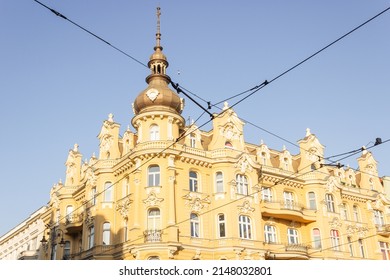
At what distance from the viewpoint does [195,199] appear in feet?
119

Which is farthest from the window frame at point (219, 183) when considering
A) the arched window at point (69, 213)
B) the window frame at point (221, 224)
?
the arched window at point (69, 213)

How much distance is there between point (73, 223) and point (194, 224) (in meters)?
13.0

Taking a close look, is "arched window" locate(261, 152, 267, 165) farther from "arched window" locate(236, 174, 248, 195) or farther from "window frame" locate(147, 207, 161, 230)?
"window frame" locate(147, 207, 161, 230)

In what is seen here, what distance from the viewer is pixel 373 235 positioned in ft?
155

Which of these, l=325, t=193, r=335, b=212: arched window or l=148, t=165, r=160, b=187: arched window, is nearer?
l=148, t=165, r=160, b=187: arched window

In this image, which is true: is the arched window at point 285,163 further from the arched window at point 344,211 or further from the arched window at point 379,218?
the arched window at point 379,218

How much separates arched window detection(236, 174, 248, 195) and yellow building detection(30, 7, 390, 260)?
8 centimetres

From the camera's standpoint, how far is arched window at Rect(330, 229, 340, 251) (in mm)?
42312

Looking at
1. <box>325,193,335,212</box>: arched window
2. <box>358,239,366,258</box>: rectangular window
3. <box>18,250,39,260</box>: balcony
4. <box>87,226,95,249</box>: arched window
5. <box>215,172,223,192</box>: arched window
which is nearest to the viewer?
<box>215,172,223,192</box>: arched window

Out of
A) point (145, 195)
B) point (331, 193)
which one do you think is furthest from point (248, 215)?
point (331, 193)

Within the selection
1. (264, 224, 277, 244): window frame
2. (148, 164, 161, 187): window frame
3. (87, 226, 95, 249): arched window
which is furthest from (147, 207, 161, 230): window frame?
(264, 224, 277, 244): window frame

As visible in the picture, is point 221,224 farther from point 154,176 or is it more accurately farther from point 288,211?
point 288,211

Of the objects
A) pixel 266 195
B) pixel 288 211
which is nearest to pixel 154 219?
pixel 266 195
